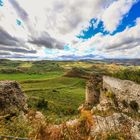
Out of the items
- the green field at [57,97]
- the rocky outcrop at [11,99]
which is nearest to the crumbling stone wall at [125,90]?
the green field at [57,97]

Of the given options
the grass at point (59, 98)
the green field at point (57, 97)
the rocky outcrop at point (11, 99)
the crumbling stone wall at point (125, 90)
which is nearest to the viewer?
the rocky outcrop at point (11, 99)

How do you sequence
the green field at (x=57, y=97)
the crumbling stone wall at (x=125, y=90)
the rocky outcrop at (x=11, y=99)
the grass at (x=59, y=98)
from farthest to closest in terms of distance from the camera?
the green field at (x=57, y=97) → the grass at (x=59, y=98) → the crumbling stone wall at (x=125, y=90) → the rocky outcrop at (x=11, y=99)

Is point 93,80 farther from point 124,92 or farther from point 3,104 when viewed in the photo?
point 3,104

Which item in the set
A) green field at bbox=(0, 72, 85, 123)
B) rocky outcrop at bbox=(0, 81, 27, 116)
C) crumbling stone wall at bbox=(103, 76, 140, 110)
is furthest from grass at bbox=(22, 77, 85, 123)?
crumbling stone wall at bbox=(103, 76, 140, 110)

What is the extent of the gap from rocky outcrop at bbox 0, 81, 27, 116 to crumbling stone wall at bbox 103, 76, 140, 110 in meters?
11.0

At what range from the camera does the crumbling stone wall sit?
2467 centimetres

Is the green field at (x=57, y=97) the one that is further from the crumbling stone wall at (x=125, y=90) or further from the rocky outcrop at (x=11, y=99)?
the crumbling stone wall at (x=125, y=90)

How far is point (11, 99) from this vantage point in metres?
24.4

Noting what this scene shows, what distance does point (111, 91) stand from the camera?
109 feet

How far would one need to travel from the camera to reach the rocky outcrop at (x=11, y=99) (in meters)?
22.5

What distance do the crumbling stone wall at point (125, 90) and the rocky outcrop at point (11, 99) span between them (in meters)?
11.0

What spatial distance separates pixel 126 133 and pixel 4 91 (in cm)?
1565

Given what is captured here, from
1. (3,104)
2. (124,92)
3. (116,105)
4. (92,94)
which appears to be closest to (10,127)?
(3,104)

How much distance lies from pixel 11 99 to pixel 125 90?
12.2m
